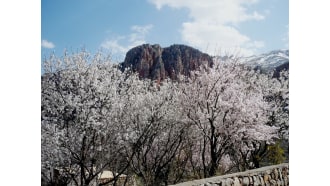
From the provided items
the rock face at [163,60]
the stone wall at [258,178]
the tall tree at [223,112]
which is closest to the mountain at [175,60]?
the rock face at [163,60]

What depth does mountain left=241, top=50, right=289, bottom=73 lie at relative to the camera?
4.07m

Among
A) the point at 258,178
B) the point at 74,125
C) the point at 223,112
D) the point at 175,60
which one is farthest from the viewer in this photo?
the point at 223,112

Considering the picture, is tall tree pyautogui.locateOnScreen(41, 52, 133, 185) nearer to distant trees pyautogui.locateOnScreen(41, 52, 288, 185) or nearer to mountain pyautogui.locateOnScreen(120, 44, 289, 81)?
distant trees pyautogui.locateOnScreen(41, 52, 288, 185)

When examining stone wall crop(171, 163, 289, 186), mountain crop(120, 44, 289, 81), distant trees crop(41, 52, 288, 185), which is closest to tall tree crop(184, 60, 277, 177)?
distant trees crop(41, 52, 288, 185)

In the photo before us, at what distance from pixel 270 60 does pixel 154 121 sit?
110 centimetres

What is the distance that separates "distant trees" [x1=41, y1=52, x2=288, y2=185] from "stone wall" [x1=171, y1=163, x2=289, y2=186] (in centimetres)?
12

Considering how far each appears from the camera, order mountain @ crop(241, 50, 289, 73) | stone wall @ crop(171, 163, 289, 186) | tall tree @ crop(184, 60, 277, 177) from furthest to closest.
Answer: tall tree @ crop(184, 60, 277, 177) → mountain @ crop(241, 50, 289, 73) → stone wall @ crop(171, 163, 289, 186)

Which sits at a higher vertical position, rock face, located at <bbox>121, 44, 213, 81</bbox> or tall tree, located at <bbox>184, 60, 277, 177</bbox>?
rock face, located at <bbox>121, 44, 213, 81</bbox>

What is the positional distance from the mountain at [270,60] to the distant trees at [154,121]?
0.34 ft

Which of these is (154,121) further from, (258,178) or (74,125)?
(258,178)

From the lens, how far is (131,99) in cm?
407

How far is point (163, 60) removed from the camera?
3.93m

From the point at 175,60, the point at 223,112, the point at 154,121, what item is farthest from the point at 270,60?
the point at 154,121
